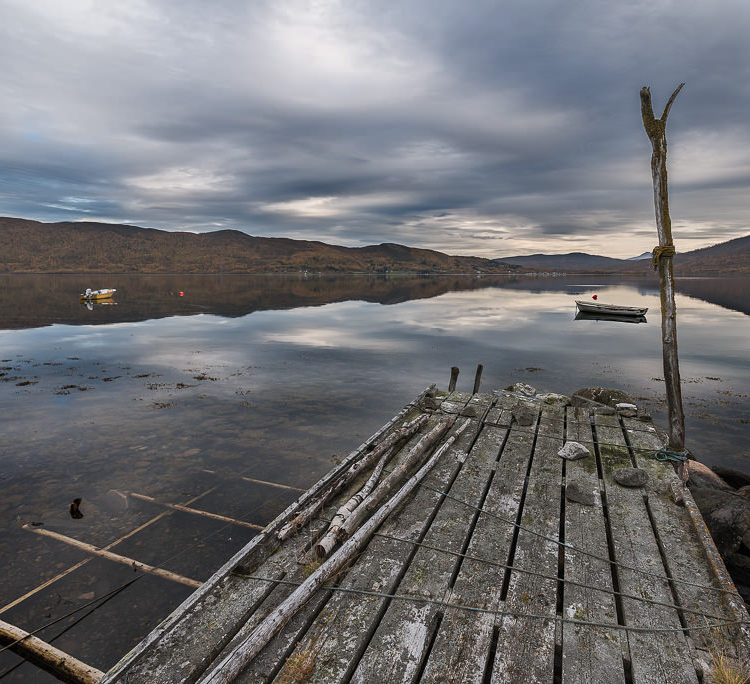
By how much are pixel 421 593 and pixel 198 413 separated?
1329 cm

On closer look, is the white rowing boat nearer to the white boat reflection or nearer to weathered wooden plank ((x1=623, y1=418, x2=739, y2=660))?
the white boat reflection

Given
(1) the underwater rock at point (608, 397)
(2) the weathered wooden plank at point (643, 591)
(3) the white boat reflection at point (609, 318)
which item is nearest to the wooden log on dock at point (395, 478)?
(2) the weathered wooden plank at point (643, 591)

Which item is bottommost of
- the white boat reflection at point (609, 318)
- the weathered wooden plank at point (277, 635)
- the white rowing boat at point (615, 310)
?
the weathered wooden plank at point (277, 635)

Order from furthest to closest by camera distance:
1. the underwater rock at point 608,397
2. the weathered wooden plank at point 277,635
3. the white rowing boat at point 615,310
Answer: the white rowing boat at point 615,310 < the underwater rock at point 608,397 < the weathered wooden plank at point 277,635

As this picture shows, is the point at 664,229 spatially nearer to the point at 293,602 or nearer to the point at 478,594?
the point at 478,594

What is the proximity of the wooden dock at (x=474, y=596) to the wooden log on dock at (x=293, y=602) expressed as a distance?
0.06ft

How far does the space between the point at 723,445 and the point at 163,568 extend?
17.0 meters

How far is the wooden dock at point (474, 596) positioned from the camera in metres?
3.82

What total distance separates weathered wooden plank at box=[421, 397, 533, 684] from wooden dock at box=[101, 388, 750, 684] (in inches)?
0.7

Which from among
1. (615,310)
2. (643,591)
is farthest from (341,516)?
(615,310)

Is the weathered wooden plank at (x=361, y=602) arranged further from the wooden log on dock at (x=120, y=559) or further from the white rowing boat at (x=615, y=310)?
the white rowing boat at (x=615, y=310)

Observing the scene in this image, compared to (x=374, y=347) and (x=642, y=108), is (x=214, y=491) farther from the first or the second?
(x=374, y=347)

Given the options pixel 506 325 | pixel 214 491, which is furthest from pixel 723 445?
pixel 506 325

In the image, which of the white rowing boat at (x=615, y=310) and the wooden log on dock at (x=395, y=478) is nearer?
the wooden log on dock at (x=395, y=478)
